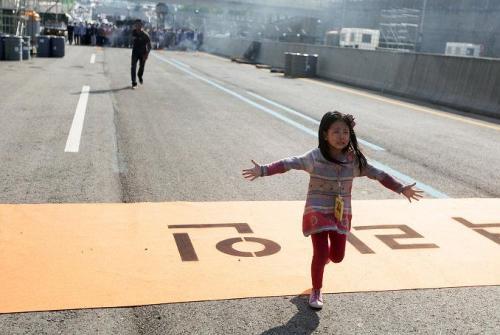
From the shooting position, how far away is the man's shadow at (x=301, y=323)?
11.7 feet

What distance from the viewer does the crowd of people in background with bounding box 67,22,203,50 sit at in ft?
177

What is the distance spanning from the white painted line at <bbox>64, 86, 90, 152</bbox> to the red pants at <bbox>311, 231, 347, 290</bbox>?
538 cm

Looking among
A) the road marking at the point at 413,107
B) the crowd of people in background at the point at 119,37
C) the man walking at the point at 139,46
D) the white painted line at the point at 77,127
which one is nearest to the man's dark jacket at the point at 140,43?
the man walking at the point at 139,46

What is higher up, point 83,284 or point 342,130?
point 342,130

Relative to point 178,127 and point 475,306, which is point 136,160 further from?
point 475,306

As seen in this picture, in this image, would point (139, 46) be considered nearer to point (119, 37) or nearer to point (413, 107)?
point (413, 107)

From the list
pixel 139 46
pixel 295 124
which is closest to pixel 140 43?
pixel 139 46

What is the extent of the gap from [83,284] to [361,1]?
57991 mm

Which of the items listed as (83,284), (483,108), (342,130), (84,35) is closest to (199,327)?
(83,284)

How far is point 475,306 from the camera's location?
402cm

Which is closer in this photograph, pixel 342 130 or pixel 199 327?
pixel 199 327

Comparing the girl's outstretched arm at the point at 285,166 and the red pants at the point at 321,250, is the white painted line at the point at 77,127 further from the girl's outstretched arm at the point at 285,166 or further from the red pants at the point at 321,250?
the red pants at the point at 321,250

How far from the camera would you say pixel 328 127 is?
12.5 feet

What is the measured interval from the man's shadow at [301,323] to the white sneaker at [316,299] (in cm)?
4
